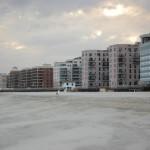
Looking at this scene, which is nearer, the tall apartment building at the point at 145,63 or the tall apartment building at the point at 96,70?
the tall apartment building at the point at 145,63

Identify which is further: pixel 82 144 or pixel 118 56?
pixel 118 56

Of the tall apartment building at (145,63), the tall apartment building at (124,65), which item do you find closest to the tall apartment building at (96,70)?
the tall apartment building at (124,65)

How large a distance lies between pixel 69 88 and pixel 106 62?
136 ft

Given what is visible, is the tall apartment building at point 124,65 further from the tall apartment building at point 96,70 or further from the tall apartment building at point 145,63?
the tall apartment building at point 145,63

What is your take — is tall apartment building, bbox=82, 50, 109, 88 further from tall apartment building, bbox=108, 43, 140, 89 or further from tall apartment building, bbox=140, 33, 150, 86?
tall apartment building, bbox=140, 33, 150, 86

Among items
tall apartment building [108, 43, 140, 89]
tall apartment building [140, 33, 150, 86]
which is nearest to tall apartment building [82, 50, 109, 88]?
tall apartment building [108, 43, 140, 89]

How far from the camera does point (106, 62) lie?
198 meters

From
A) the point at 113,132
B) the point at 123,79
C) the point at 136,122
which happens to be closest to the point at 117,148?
the point at 113,132

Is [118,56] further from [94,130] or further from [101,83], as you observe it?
[94,130]

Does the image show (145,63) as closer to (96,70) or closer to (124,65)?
(124,65)

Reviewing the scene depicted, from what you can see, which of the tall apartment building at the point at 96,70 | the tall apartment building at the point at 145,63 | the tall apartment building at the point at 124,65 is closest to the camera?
the tall apartment building at the point at 145,63

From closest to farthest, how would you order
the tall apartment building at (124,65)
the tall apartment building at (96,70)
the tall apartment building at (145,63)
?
1. the tall apartment building at (145,63)
2. the tall apartment building at (124,65)
3. the tall apartment building at (96,70)

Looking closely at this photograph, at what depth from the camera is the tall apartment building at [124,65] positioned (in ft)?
579

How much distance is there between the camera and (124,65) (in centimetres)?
18050
